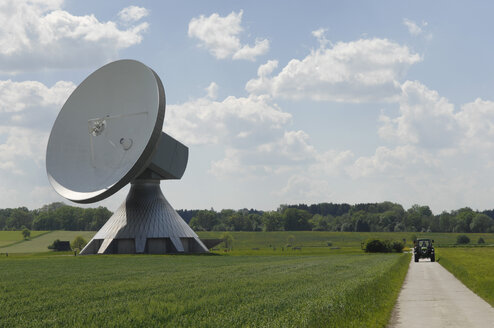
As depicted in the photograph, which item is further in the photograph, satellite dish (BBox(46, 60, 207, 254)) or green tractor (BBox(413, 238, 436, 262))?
green tractor (BBox(413, 238, 436, 262))

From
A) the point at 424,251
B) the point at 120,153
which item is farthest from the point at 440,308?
the point at 120,153

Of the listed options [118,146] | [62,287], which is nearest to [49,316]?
[62,287]

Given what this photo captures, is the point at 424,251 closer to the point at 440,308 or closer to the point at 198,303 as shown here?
the point at 440,308

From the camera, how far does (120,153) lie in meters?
74.8

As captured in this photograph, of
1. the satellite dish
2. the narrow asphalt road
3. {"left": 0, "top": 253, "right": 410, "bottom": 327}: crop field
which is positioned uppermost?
the satellite dish

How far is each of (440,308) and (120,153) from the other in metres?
55.8

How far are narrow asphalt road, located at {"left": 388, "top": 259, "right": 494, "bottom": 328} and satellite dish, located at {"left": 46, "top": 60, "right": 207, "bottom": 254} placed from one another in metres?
43.8

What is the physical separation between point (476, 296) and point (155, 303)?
17454mm

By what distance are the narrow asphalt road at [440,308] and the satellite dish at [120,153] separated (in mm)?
43752

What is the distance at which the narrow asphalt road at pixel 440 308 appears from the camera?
21188 millimetres

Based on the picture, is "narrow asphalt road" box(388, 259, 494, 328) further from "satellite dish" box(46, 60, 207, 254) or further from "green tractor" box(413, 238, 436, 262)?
"satellite dish" box(46, 60, 207, 254)

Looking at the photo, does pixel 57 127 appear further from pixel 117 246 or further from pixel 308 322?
pixel 308 322

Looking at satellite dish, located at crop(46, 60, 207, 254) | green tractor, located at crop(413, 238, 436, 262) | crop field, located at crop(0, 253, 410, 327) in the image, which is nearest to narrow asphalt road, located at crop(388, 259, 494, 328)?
crop field, located at crop(0, 253, 410, 327)

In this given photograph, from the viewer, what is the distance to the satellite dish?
7181 cm
